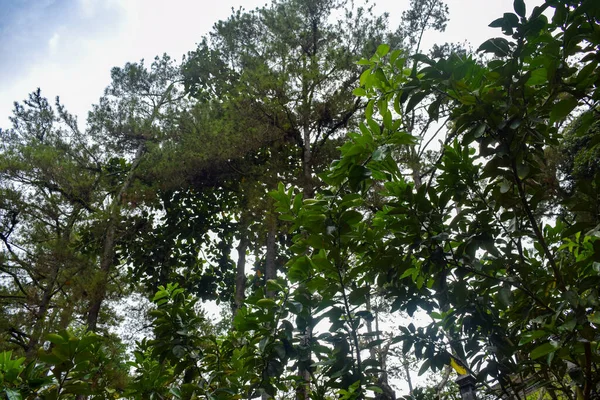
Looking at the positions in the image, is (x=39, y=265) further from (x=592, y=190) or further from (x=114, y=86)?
(x=592, y=190)

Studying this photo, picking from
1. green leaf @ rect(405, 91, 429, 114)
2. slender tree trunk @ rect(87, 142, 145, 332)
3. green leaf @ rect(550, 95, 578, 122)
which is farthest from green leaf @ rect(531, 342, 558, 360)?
slender tree trunk @ rect(87, 142, 145, 332)

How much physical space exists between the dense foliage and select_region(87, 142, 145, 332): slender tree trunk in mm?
40

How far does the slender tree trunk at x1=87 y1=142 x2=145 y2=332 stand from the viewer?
6267 mm

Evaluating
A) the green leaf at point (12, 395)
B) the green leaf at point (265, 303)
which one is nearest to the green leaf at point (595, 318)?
the green leaf at point (265, 303)

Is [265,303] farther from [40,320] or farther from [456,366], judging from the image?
[40,320]

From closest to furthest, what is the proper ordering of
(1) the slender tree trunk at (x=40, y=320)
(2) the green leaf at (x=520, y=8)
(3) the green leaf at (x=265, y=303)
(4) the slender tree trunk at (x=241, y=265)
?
(2) the green leaf at (x=520, y=8) → (3) the green leaf at (x=265, y=303) → (1) the slender tree trunk at (x=40, y=320) → (4) the slender tree trunk at (x=241, y=265)

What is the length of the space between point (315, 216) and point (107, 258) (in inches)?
265

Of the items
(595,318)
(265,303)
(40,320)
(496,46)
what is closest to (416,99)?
(496,46)

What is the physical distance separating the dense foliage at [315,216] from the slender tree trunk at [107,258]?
40 millimetres

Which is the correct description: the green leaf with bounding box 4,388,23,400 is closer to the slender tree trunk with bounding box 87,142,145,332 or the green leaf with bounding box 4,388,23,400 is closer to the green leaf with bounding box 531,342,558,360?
the green leaf with bounding box 531,342,558,360

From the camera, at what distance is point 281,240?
25.2 ft

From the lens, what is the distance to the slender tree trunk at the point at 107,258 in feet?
20.6

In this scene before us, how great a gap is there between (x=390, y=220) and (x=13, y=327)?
6413 mm

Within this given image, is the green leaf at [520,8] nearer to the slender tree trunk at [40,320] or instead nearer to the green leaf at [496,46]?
the green leaf at [496,46]
